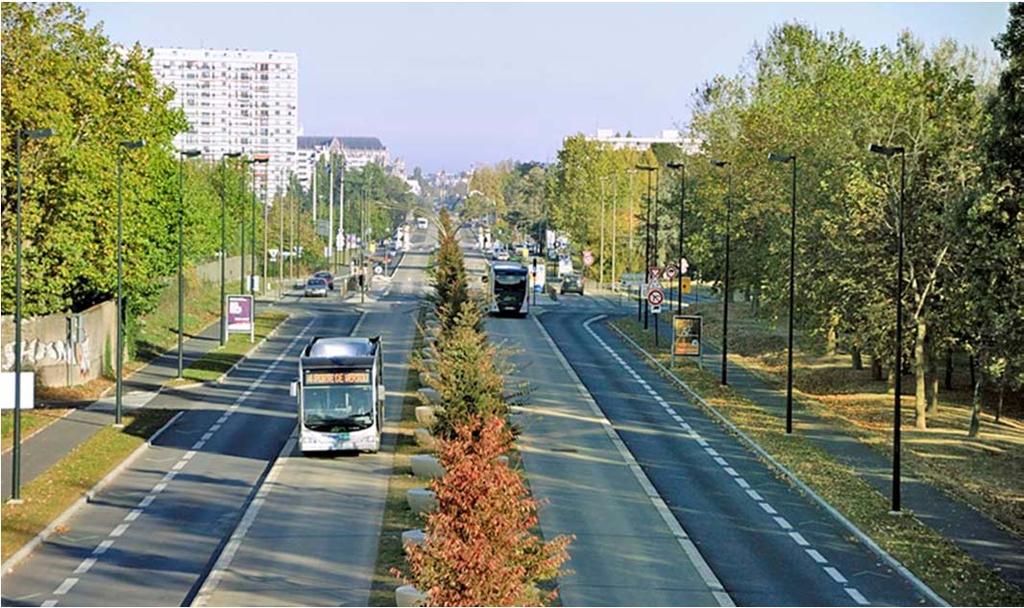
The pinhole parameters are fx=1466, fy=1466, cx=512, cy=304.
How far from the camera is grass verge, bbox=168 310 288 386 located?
57.8 metres

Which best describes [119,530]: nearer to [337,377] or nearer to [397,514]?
[397,514]

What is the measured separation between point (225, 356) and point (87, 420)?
1884 centimetres

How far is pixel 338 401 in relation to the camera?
129 feet

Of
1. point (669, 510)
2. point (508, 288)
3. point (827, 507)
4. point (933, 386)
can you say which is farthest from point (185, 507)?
point (508, 288)

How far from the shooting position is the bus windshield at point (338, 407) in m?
39.1

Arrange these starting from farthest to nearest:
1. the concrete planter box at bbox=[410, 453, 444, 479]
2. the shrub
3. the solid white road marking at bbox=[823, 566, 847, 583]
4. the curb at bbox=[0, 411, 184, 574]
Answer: the concrete planter box at bbox=[410, 453, 444, 479]
the curb at bbox=[0, 411, 184, 574]
the solid white road marking at bbox=[823, 566, 847, 583]
the shrub

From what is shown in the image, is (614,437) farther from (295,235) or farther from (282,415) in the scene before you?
(295,235)

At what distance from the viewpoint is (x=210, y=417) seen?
4809 cm

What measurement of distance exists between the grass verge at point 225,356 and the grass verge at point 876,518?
19636mm

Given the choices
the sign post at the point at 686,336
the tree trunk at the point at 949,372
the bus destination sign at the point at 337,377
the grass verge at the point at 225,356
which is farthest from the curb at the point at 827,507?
the grass verge at the point at 225,356

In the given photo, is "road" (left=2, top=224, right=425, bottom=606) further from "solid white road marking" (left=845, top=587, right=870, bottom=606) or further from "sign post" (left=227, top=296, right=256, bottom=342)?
"solid white road marking" (left=845, top=587, right=870, bottom=606)

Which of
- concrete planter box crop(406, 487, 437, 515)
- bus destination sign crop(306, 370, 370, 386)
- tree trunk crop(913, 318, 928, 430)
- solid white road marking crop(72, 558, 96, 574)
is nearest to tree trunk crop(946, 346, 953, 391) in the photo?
tree trunk crop(913, 318, 928, 430)

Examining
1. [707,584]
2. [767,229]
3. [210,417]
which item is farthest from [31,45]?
[767,229]

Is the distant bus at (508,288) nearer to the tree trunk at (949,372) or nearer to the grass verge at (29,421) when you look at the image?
the tree trunk at (949,372)
